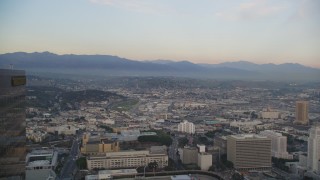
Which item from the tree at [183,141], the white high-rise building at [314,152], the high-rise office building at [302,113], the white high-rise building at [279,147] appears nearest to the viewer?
the white high-rise building at [314,152]

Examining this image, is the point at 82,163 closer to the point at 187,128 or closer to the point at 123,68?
the point at 187,128

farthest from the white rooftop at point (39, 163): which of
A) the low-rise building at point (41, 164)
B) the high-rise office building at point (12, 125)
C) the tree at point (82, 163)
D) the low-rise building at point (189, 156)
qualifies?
the high-rise office building at point (12, 125)

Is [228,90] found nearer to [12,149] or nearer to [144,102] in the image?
[144,102]

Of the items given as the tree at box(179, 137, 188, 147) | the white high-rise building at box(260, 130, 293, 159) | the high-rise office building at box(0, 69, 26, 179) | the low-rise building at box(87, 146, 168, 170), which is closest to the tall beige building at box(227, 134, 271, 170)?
the white high-rise building at box(260, 130, 293, 159)

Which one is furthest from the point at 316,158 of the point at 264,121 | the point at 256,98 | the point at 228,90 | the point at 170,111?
the point at 228,90

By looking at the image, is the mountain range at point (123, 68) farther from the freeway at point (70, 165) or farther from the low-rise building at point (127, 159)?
the low-rise building at point (127, 159)

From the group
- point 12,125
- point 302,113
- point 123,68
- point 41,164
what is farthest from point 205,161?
point 123,68
